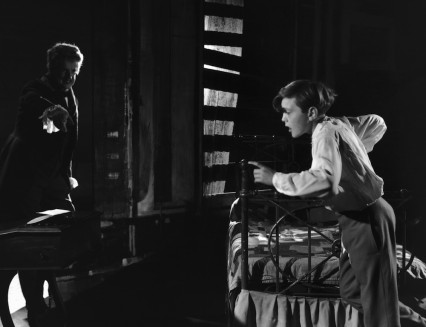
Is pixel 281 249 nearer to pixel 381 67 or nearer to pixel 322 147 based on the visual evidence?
pixel 322 147

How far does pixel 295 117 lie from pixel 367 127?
0.60m

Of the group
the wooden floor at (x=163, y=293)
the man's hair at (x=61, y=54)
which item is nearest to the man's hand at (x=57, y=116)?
the man's hair at (x=61, y=54)

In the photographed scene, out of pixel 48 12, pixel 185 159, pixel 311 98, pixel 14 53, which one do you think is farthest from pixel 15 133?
pixel 311 98

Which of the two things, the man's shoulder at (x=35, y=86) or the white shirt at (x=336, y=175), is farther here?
the man's shoulder at (x=35, y=86)

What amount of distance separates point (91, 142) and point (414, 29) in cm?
424

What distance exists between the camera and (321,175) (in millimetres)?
2168

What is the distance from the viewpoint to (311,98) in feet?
8.00

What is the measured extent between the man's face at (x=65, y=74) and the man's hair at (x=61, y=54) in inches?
1.2

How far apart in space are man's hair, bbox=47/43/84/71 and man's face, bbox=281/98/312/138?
2072 mm

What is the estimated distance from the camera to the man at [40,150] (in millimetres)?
3596

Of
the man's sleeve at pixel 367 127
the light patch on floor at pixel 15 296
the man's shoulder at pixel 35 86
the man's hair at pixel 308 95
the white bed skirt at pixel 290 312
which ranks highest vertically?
the man's shoulder at pixel 35 86

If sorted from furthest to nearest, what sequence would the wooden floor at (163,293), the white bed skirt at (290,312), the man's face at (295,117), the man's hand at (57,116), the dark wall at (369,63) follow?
the dark wall at (369,63) → the wooden floor at (163,293) → the man's hand at (57,116) → the white bed skirt at (290,312) → the man's face at (295,117)

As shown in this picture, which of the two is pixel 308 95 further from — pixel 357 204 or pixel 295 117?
pixel 357 204

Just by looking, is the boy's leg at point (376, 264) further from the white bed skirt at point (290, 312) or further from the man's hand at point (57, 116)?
the man's hand at point (57, 116)
